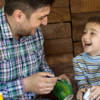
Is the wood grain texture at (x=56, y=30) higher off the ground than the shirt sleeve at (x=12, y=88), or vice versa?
the wood grain texture at (x=56, y=30)

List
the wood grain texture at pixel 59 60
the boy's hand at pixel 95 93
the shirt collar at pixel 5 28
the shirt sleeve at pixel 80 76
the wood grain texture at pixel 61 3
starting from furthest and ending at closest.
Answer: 1. the wood grain texture at pixel 59 60
2. the wood grain texture at pixel 61 3
3. the shirt sleeve at pixel 80 76
4. the shirt collar at pixel 5 28
5. the boy's hand at pixel 95 93

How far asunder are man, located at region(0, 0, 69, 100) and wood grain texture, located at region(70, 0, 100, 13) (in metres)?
0.64

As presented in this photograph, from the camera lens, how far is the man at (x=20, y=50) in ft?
4.20

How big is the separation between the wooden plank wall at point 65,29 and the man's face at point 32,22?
0.51 m

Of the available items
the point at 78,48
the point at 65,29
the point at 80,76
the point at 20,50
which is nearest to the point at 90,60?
the point at 80,76

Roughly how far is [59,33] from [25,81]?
0.84m

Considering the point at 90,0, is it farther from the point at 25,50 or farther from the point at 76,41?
the point at 25,50

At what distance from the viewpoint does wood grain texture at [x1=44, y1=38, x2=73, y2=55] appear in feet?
6.40

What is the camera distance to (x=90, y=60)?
1528 millimetres

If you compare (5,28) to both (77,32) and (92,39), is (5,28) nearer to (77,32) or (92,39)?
(92,39)

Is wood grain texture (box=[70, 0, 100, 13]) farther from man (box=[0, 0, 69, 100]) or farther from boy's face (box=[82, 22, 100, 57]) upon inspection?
man (box=[0, 0, 69, 100])

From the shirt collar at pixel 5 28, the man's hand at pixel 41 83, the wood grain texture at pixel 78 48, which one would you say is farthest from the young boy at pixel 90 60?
the shirt collar at pixel 5 28

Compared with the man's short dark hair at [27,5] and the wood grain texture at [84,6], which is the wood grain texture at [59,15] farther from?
the man's short dark hair at [27,5]

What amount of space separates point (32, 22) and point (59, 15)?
630 mm
